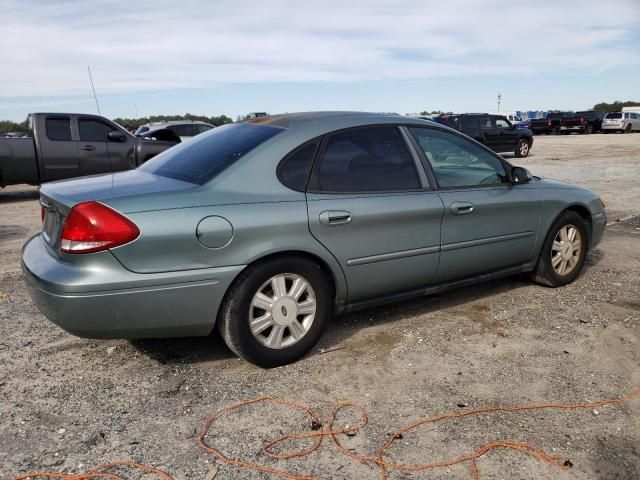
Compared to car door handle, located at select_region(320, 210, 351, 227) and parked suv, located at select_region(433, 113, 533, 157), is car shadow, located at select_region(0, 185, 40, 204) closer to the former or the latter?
car door handle, located at select_region(320, 210, 351, 227)

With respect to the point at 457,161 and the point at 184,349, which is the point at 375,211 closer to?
the point at 457,161

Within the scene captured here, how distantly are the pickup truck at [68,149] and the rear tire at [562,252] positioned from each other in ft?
28.5

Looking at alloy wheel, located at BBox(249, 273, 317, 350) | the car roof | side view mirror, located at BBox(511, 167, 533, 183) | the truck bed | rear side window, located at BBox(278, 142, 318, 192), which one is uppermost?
the car roof

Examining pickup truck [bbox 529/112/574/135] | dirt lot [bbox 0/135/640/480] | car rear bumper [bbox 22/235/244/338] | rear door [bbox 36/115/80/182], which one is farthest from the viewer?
pickup truck [bbox 529/112/574/135]

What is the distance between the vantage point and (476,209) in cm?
418

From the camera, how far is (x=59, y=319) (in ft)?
9.80

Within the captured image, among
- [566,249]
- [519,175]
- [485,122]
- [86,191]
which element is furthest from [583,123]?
[86,191]

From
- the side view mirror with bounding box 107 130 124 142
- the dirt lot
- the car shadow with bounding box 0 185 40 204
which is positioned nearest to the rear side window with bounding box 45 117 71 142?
the side view mirror with bounding box 107 130 124 142

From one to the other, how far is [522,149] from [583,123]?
18711mm

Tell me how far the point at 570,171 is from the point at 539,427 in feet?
41.7

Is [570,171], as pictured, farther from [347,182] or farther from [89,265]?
[89,265]

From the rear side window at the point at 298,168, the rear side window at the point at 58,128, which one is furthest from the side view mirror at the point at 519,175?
the rear side window at the point at 58,128

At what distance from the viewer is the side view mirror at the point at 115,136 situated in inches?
438

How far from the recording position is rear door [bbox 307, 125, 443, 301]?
352 centimetres
